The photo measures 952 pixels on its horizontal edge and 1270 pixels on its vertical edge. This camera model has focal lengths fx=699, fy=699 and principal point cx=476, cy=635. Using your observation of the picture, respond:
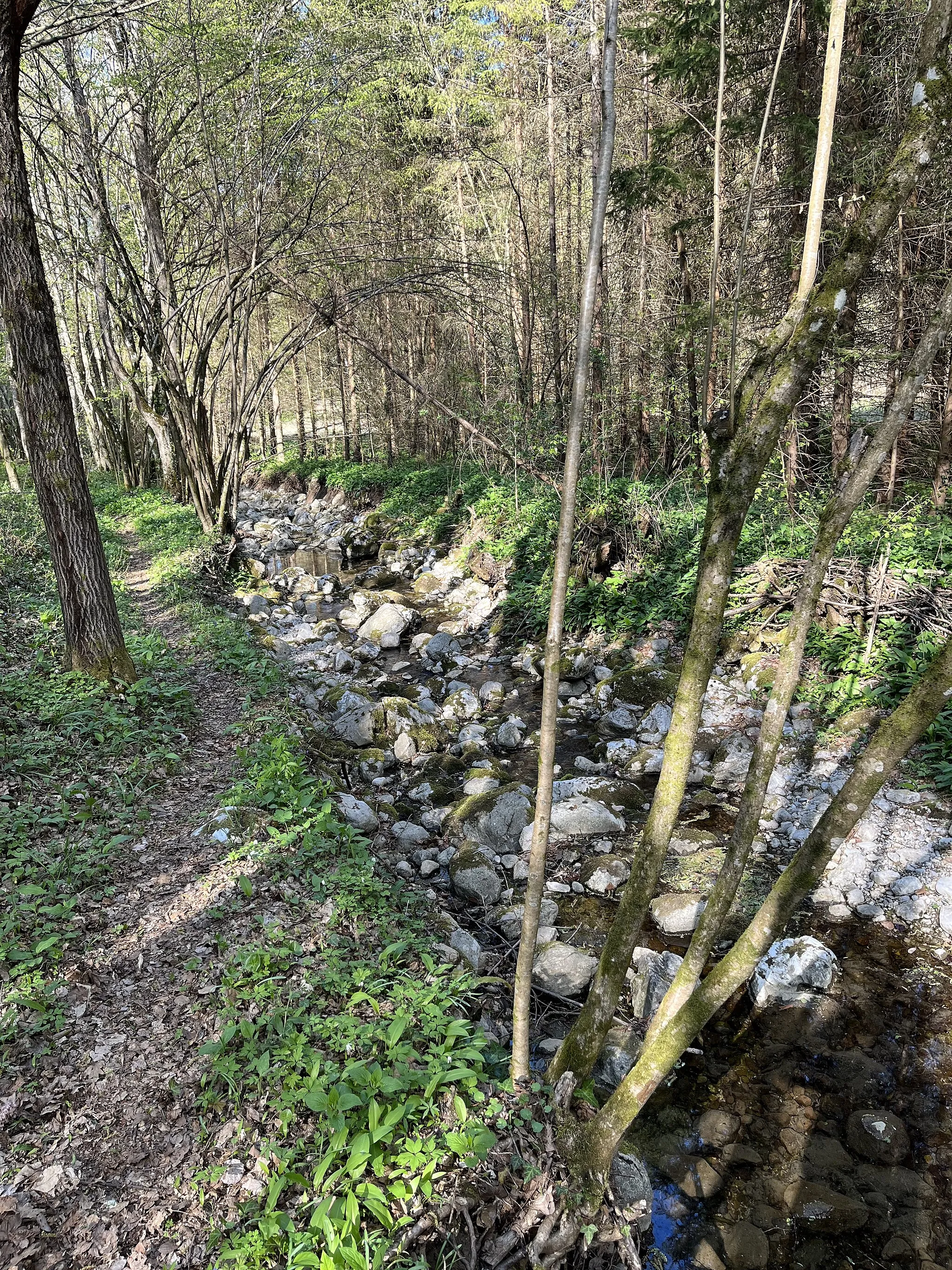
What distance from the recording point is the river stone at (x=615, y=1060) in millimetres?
3334

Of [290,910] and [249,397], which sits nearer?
[290,910]

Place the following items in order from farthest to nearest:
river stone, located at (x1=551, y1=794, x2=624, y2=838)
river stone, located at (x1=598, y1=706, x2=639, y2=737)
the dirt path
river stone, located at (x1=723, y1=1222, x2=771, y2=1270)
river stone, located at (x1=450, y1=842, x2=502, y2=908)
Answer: river stone, located at (x1=598, y1=706, x2=639, y2=737) < river stone, located at (x1=551, y1=794, x2=624, y2=838) < river stone, located at (x1=450, y1=842, x2=502, y2=908) < river stone, located at (x1=723, y1=1222, x2=771, y2=1270) < the dirt path

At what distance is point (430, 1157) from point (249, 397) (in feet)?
37.6

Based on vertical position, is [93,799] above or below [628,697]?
above

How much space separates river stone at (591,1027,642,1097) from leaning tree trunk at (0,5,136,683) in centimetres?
459

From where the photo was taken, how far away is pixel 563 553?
2111mm

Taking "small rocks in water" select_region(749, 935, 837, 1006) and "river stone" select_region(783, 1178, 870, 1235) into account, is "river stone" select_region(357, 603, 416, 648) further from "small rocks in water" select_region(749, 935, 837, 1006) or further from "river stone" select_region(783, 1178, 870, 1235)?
"river stone" select_region(783, 1178, 870, 1235)

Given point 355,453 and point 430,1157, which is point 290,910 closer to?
point 430,1157

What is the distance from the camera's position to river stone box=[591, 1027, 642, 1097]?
3334mm

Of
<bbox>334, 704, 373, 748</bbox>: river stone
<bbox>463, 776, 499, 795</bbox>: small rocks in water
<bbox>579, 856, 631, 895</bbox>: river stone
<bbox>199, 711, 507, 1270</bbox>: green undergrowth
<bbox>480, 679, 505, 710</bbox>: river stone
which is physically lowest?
<bbox>480, 679, 505, 710</bbox>: river stone

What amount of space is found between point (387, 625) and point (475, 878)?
6.16 meters

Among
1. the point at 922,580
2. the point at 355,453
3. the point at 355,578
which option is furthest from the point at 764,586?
the point at 355,453

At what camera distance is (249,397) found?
11.6 metres

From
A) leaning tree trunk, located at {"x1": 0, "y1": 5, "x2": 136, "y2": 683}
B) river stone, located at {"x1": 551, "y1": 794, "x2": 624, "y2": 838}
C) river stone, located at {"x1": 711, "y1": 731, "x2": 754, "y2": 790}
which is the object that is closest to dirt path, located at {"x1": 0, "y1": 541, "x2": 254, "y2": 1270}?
leaning tree trunk, located at {"x1": 0, "y1": 5, "x2": 136, "y2": 683}
